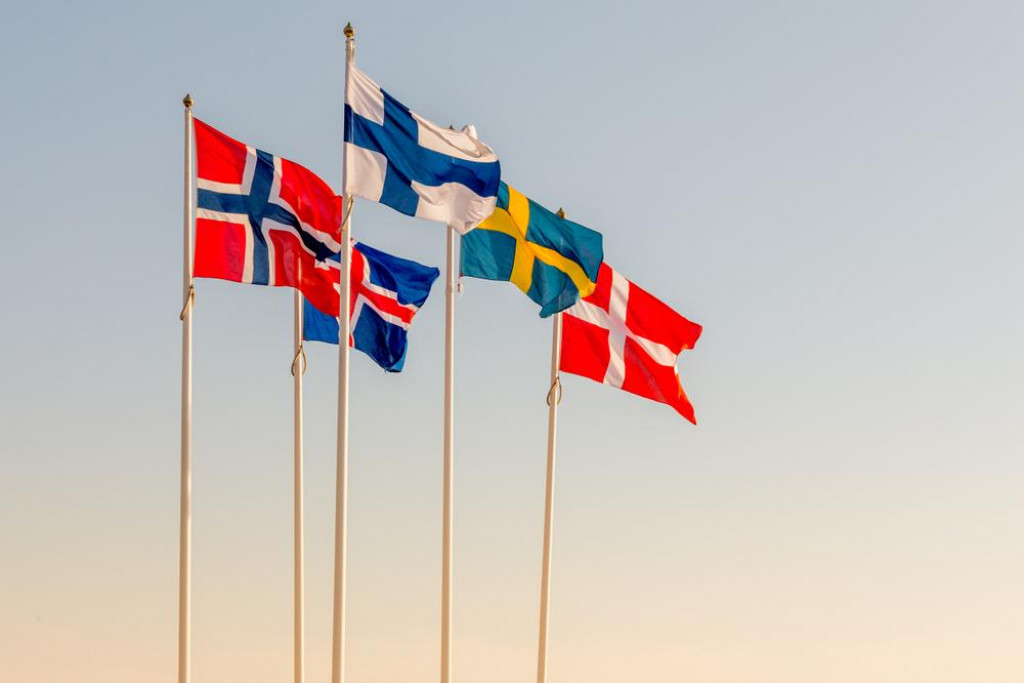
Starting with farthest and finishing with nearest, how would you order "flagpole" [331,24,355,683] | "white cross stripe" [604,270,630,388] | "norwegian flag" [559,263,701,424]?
"white cross stripe" [604,270,630,388] < "norwegian flag" [559,263,701,424] < "flagpole" [331,24,355,683]

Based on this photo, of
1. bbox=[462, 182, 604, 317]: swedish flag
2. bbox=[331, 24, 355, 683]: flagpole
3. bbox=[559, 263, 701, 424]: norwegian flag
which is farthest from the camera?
bbox=[559, 263, 701, 424]: norwegian flag

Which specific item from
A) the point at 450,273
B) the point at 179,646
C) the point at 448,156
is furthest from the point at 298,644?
the point at 448,156

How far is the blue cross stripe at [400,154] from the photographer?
3303 centimetres

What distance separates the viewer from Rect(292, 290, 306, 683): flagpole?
38156 mm

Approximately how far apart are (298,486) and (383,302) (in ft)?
13.9

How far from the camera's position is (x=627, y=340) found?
40.9 meters

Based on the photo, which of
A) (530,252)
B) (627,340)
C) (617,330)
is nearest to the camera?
(530,252)

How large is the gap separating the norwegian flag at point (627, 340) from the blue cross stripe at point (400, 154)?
299 inches

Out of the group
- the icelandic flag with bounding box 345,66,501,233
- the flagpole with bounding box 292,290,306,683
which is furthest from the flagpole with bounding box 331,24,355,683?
the flagpole with bounding box 292,290,306,683

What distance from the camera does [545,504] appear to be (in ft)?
134

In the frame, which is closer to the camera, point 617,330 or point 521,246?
point 521,246

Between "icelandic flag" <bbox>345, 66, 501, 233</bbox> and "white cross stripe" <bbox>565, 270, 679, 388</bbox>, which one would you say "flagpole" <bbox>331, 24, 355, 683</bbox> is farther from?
"white cross stripe" <bbox>565, 270, 679, 388</bbox>

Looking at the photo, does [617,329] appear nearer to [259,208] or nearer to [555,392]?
[555,392]

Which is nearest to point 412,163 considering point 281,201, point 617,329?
point 281,201
